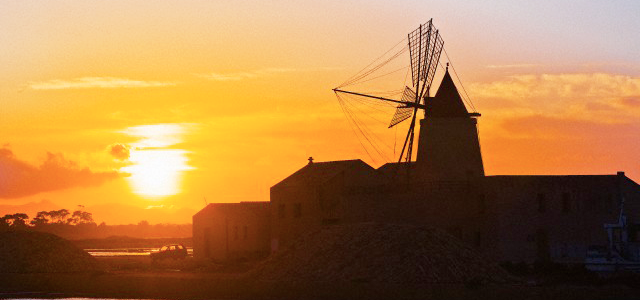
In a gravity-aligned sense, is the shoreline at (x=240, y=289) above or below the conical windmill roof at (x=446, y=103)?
below

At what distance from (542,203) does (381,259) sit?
1864 centimetres

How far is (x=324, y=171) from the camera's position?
72.2 m

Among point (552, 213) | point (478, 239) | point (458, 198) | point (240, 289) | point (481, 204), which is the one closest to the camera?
point (240, 289)

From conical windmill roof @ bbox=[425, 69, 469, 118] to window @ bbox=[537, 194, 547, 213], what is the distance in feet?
32.4

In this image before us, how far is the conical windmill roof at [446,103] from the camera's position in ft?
225

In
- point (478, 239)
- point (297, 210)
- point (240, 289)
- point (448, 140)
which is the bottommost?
point (240, 289)

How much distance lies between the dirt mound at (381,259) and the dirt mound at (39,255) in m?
16.0

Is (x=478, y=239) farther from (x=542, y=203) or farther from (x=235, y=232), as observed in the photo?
(x=235, y=232)

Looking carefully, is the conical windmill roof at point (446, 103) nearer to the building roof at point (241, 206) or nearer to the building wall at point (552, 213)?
the building wall at point (552, 213)

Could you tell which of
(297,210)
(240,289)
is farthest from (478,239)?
(240,289)

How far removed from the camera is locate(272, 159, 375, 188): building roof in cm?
7038

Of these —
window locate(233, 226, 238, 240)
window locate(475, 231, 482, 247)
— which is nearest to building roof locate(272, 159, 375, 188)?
window locate(233, 226, 238, 240)

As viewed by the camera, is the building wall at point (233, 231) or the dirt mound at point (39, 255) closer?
the dirt mound at point (39, 255)

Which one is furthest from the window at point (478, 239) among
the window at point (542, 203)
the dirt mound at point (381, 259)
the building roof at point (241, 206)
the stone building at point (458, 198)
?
the building roof at point (241, 206)
